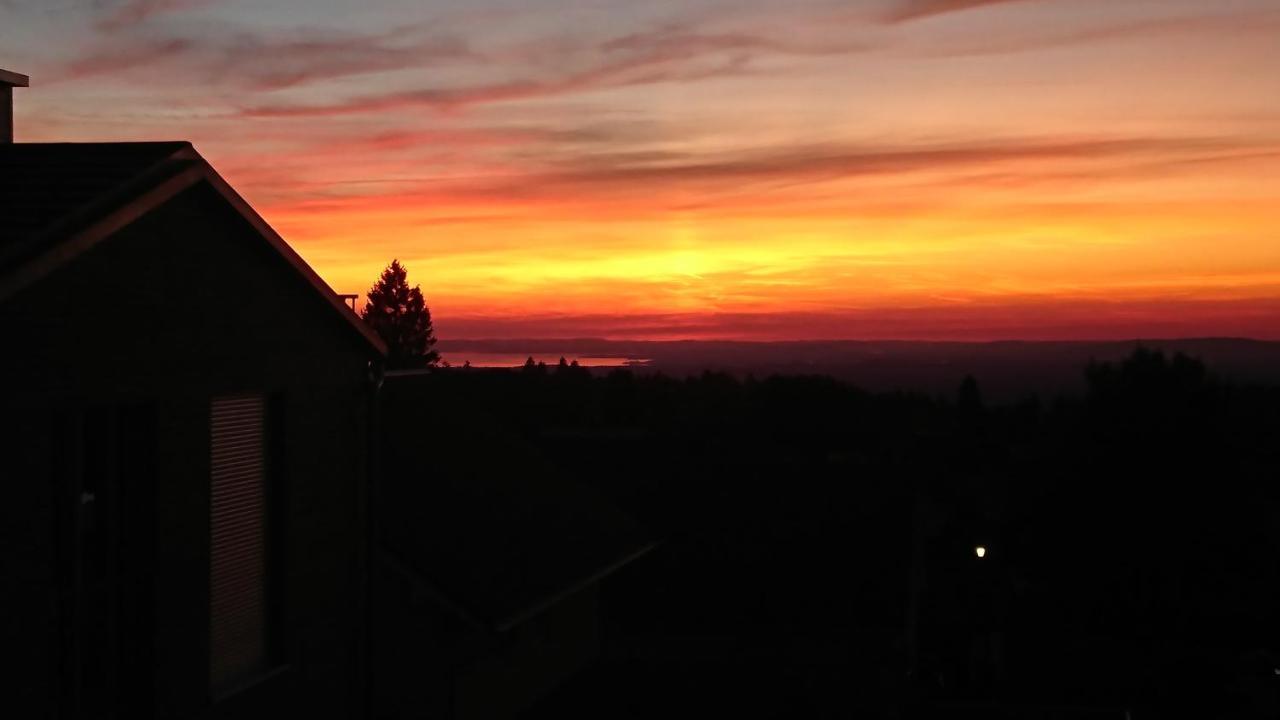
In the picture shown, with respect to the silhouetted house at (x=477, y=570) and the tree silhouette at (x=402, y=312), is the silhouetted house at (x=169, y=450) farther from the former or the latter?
the tree silhouette at (x=402, y=312)

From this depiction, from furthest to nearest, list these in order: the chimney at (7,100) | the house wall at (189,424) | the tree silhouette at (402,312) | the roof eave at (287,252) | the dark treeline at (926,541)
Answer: the tree silhouette at (402,312)
the dark treeline at (926,541)
the chimney at (7,100)
the roof eave at (287,252)
the house wall at (189,424)

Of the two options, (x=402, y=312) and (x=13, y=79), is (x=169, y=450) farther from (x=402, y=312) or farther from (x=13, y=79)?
(x=402, y=312)

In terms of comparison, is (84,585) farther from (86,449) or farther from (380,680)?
(380,680)

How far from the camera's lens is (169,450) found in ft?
33.6

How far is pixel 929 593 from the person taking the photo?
23.0 metres

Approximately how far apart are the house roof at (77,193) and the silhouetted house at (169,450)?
0.02 metres

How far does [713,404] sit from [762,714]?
78.8ft

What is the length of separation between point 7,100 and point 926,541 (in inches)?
670

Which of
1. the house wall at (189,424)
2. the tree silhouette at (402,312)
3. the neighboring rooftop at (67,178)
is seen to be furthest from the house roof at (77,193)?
the tree silhouette at (402,312)

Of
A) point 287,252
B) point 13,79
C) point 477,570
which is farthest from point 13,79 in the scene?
point 477,570

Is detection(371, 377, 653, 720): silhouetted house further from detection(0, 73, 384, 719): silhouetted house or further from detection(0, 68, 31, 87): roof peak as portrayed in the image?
detection(0, 68, 31, 87): roof peak

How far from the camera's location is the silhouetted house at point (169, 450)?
857 cm

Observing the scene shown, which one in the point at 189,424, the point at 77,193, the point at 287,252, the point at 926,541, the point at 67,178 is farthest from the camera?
the point at 926,541

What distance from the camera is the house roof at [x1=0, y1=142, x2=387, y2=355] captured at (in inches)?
330
